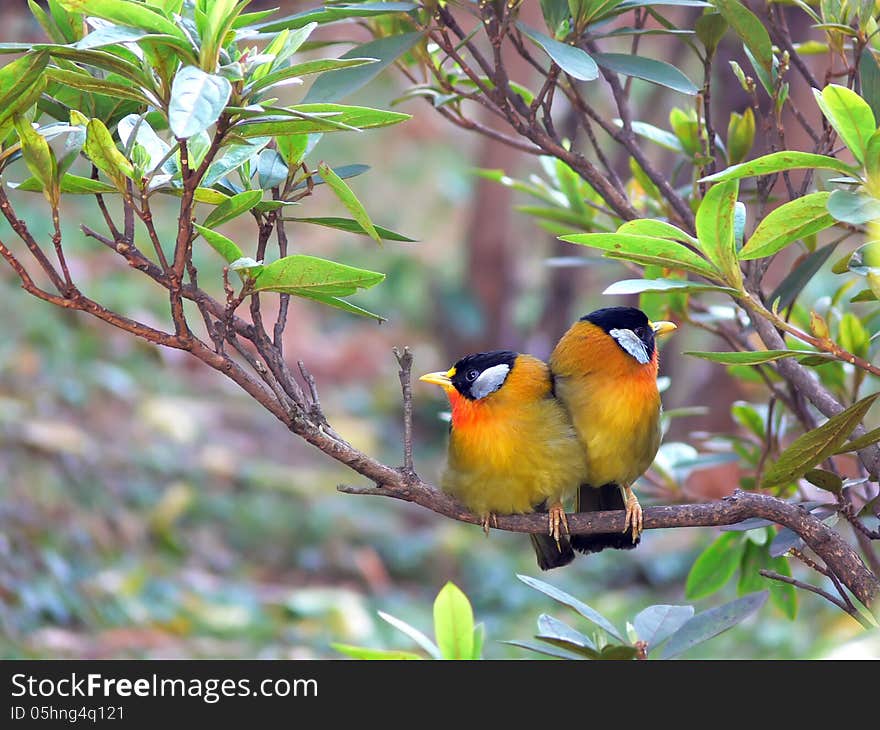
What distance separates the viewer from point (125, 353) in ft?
18.6

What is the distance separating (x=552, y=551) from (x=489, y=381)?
320mm

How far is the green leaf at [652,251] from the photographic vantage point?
3.82 feet

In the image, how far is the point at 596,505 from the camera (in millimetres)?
1993

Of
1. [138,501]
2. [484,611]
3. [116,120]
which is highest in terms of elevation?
[138,501]

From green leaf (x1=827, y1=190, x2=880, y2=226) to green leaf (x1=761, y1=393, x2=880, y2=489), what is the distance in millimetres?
272

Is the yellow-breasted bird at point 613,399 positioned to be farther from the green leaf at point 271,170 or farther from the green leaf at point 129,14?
the green leaf at point 129,14

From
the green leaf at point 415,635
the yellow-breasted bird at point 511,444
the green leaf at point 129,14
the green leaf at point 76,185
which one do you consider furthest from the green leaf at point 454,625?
the green leaf at point 129,14

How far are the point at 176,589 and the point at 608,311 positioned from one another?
292 centimetres

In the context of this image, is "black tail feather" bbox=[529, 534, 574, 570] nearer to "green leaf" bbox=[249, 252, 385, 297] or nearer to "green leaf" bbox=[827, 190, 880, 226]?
"green leaf" bbox=[249, 252, 385, 297]

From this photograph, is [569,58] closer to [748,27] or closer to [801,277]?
[748,27]

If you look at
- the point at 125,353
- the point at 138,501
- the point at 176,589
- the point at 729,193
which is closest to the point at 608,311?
the point at 729,193

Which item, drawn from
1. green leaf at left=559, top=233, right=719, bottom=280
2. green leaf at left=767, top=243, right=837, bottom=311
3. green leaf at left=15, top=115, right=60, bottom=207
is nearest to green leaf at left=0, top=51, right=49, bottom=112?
green leaf at left=15, top=115, right=60, bottom=207

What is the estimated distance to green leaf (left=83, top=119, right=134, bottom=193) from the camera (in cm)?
114
